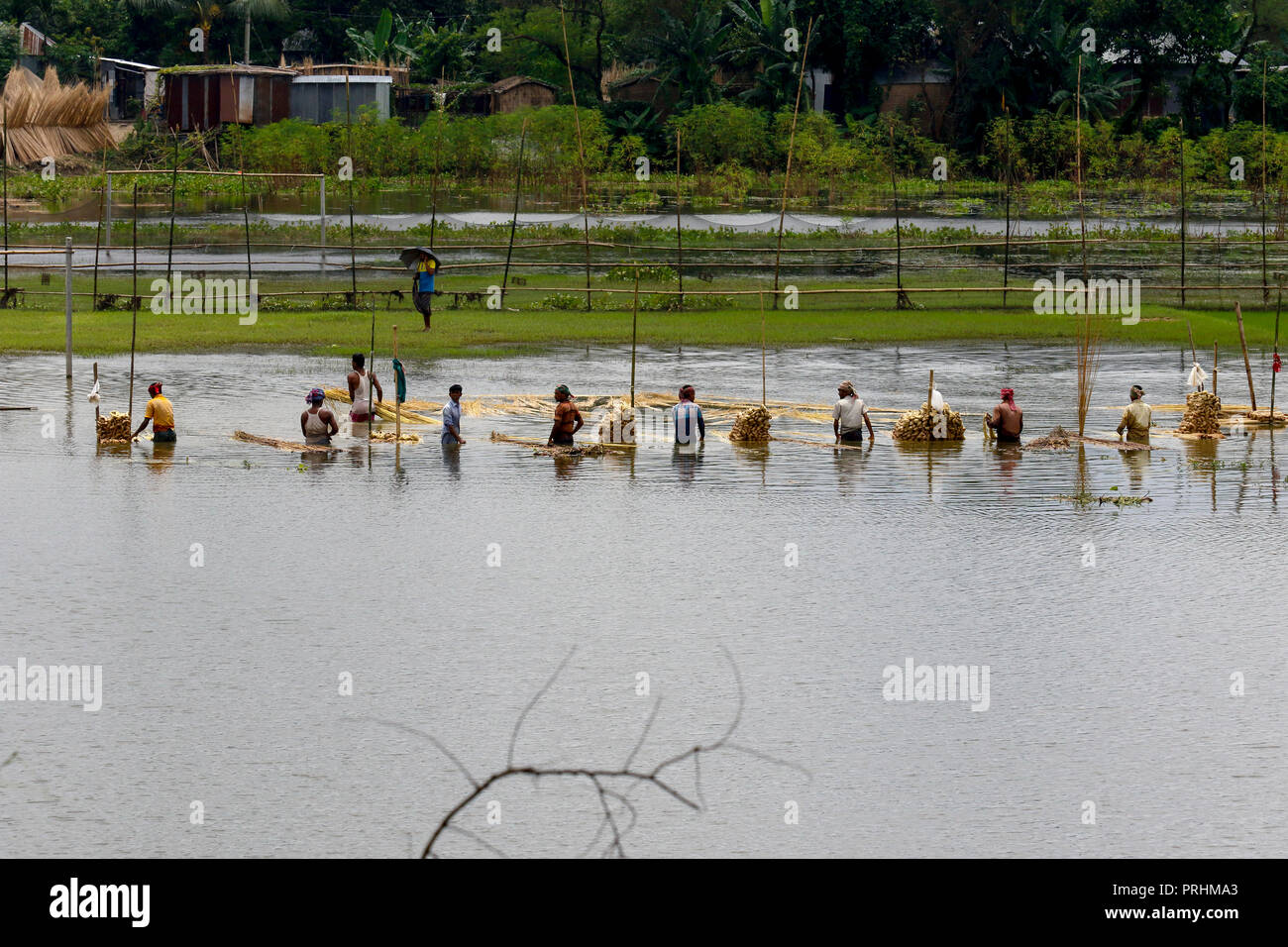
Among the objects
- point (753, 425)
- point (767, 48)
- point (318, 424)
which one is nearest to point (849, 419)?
point (753, 425)

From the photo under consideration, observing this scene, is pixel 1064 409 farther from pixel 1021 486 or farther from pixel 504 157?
pixel 504 157

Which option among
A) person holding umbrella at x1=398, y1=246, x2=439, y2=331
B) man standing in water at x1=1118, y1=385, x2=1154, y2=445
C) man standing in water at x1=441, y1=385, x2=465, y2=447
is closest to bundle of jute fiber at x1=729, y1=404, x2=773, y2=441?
man standing in water at x1=441, y1=385, x2=465, y2=447

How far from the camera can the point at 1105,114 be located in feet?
213

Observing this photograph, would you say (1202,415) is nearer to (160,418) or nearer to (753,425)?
(753,425)

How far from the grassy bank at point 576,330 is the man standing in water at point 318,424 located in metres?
8.95

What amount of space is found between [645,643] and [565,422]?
31.2 ft

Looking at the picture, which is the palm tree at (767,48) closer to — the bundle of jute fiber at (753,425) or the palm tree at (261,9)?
the palm tree at (261,9)

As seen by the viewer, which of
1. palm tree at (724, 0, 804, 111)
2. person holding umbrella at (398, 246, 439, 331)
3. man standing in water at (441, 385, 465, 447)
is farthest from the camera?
palm tree at (724, 0, 804, 111)

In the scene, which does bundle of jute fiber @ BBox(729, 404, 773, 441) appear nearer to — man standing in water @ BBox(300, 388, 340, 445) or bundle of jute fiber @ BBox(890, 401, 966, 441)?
bundle of jute fiber @ BBox(890, 401, 966, 441)

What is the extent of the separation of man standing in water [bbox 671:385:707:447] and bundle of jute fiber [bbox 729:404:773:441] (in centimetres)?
65

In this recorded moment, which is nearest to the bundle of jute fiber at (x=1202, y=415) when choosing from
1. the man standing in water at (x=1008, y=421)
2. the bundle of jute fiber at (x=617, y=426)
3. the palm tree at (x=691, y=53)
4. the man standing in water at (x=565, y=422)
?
the man standing in water at (x=1008, y=421)

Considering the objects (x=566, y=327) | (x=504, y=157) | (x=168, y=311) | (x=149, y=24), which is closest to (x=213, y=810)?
(x=566, y=327)

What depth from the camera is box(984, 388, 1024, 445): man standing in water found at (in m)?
23.9
